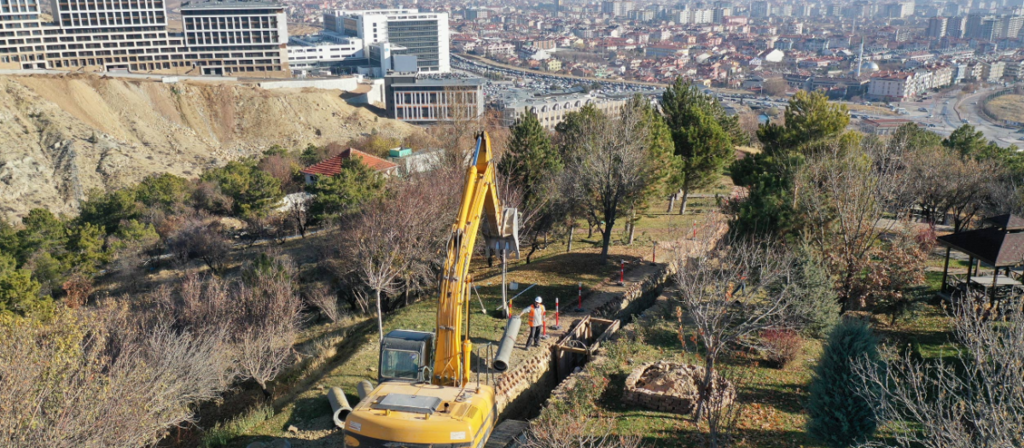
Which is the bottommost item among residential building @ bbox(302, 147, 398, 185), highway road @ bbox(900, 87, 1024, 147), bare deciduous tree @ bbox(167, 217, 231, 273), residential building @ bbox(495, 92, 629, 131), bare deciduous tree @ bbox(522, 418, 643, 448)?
highway road @ bbox(900, 87, 1024, 147)

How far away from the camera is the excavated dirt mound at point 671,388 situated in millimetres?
15547

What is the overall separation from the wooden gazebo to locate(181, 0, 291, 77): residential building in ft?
392

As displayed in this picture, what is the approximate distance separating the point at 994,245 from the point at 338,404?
53.1ft

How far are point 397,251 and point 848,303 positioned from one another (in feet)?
43.5

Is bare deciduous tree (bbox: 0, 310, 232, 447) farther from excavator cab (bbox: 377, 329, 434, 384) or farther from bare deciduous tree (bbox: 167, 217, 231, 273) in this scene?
bare deciduous tree (bbox: 167, 217, 231, 273)

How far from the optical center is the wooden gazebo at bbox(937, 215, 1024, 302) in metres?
17.9

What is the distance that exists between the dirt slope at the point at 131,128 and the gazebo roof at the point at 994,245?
63.1 meters

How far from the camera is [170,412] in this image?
15477 mm

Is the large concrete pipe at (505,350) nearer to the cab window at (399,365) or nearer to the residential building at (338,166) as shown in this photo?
the cab window at (399,365)

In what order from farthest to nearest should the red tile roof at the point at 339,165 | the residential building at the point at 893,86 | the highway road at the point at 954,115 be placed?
1. the residential building at the point at 893,86
2. the highway road at the point at 954,115
3. the red tile roof at the point at 339,165

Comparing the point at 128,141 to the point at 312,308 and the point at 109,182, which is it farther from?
the point at 312,308

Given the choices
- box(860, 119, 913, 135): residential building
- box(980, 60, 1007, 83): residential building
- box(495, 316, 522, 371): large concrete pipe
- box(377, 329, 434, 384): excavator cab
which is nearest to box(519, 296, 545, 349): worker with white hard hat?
box(495, 316, 522, 371): large concrete pipe

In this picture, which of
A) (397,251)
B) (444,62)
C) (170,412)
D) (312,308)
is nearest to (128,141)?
(312,308)

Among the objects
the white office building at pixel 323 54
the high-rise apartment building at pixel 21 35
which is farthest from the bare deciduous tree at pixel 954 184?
the white office building at pixel 323 54
